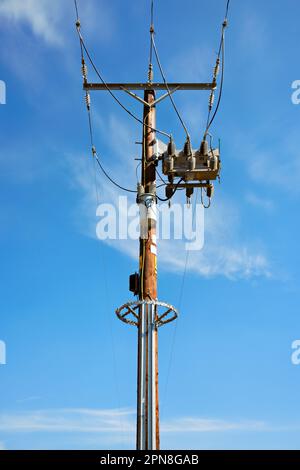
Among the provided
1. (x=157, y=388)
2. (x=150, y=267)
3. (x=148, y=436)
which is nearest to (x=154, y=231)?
(x=150, y=267)

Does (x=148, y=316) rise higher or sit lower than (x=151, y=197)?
lower

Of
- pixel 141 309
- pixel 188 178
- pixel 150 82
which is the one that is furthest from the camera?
pixel 150 82

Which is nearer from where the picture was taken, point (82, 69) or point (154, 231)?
point (154, 231)

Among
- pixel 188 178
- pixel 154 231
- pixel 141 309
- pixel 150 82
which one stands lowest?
pixel 141 309

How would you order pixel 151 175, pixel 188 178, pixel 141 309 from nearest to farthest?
pixel 141 309 < pixel 188 178 < pixel 151 175

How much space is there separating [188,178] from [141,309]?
440 cm

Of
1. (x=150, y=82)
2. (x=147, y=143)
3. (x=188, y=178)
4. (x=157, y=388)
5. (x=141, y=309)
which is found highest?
(x=150, y=82)

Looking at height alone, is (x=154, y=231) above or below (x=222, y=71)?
below

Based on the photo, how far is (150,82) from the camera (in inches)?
716

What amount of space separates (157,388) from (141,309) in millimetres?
2315

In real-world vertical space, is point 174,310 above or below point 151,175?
below

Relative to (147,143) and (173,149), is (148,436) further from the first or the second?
(147,143)
